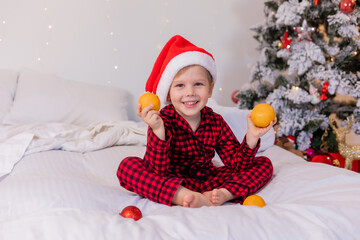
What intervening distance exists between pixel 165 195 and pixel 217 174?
31 cm

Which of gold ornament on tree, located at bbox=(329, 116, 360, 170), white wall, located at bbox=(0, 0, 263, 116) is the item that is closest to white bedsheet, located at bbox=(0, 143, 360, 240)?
gold ornament on tree, located at bbox=(329, 116, 360, 170)

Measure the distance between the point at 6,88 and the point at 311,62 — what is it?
6.20ft

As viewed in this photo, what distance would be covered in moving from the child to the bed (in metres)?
0.07

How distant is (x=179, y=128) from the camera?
1322mm

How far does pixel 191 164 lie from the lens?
1.33 m

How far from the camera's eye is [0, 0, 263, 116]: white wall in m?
2.53

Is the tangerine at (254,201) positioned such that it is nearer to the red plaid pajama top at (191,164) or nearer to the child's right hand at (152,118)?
the red plaid pajama top at (191,164)

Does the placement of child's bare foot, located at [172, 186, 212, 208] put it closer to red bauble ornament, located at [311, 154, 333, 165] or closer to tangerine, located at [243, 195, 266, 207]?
tangerine, located at [243, 195, 266, 207]

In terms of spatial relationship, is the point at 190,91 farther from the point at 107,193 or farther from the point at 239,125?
the point at 239,125

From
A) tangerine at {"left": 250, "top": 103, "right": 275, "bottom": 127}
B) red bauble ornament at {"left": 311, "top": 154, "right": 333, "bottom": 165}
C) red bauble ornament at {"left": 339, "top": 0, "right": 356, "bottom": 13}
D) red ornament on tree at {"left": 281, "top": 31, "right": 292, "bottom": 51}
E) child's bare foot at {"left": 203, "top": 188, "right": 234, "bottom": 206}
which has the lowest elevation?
red bauble ornament at {"left": 311, "top": 154, "right": 333, "bottom": 165}

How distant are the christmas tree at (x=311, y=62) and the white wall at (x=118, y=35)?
0.31 metres

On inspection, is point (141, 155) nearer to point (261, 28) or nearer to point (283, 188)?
point (283, 188)

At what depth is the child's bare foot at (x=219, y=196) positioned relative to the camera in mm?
1082

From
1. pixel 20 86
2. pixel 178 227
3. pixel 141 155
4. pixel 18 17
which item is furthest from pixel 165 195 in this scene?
pixel 18 17
